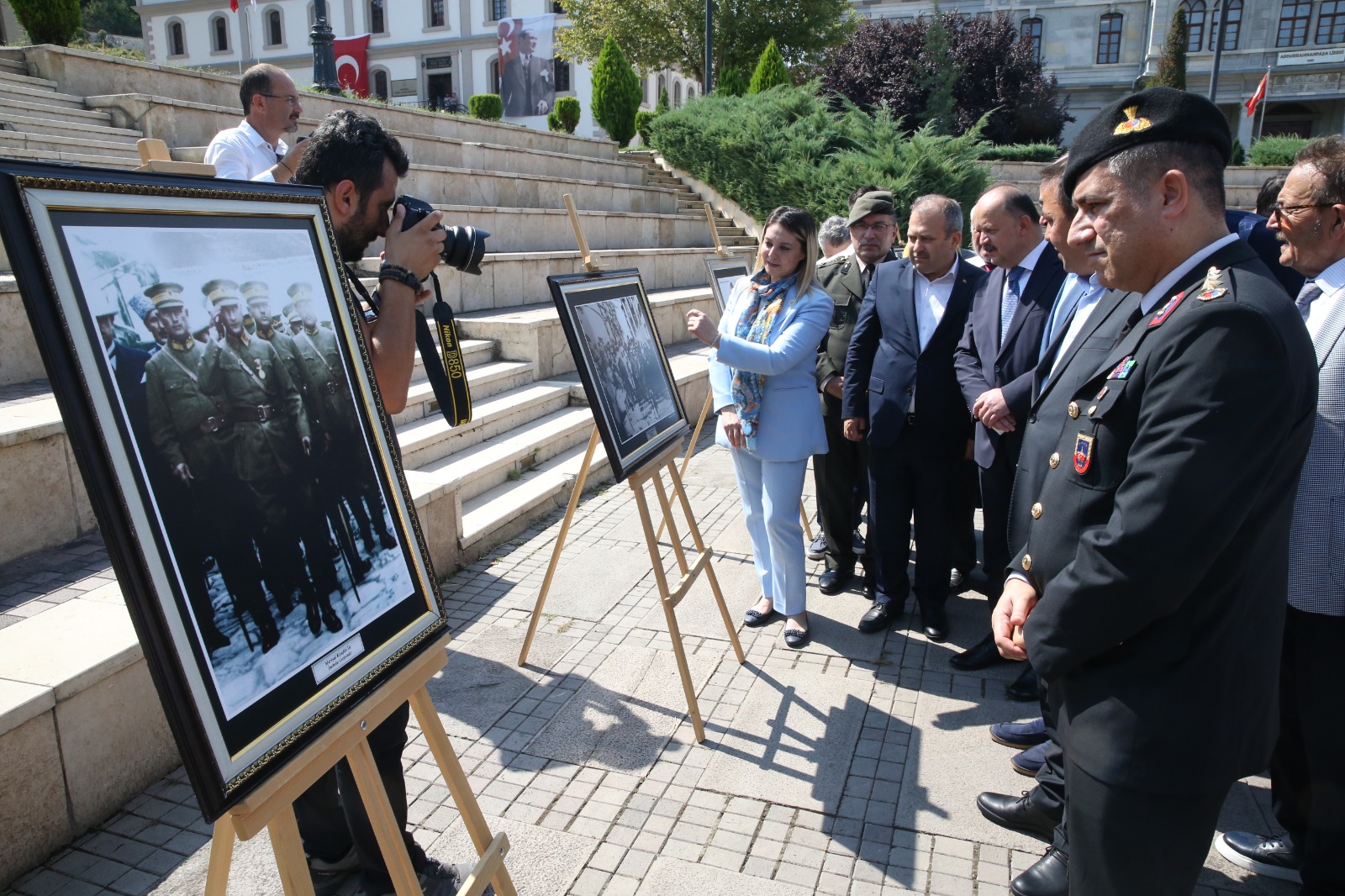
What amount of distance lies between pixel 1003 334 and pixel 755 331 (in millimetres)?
1125

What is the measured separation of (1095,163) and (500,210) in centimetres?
906

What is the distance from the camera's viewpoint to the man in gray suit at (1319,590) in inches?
91.4

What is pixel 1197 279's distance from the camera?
1.63m

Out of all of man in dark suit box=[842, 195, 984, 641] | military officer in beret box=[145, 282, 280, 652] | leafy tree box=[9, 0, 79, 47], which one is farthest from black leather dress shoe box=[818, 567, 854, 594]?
leafy tree box=[9, 0, 79, 47]

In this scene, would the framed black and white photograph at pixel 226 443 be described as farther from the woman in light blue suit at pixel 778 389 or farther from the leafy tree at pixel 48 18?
the leafy tree at pixel 48 18

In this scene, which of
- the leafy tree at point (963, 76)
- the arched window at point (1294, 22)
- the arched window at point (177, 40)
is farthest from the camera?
the arched window at point (177, 40)

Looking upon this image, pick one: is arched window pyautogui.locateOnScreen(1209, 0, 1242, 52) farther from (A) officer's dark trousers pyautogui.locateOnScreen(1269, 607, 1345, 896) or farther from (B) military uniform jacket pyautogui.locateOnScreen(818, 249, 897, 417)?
(A) officer's dark trousers pyautogui.locateOnScreen(1269, 607, 1345, 896)

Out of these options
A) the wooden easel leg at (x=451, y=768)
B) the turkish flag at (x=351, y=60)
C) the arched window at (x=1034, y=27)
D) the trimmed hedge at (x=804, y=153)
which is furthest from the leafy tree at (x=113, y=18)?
the wooden easel leg at (x=451, y=768)

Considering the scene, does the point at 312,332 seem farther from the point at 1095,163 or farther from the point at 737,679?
the point at 737,679

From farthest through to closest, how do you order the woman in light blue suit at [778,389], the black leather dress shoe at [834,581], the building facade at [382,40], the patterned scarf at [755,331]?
the building facade at [382,40] < the black leather dress shoe at [834,581] < the patterned scarf at [755,331] < the woman in light blue suit at [778,389]

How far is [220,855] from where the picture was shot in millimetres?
1439

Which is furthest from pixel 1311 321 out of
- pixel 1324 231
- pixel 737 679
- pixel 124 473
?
pixel 124 473

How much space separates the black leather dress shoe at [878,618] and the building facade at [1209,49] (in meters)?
41.9

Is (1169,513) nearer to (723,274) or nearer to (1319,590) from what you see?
(1319,590)
